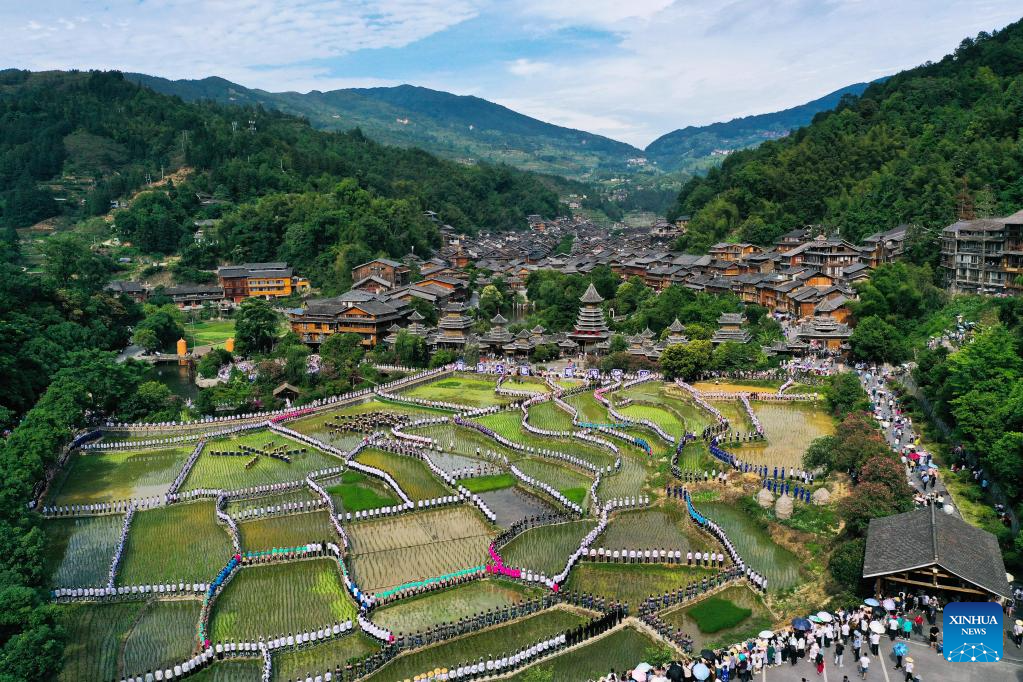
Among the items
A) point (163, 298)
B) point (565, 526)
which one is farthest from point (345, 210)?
point (565, 526)

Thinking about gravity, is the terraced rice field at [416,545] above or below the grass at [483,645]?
below

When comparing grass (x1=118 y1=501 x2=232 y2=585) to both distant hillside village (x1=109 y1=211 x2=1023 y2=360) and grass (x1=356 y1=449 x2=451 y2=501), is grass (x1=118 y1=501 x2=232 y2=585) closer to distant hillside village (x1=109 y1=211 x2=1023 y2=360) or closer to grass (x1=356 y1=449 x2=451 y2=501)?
grass (x1=356 y1=449 x2=451 y2=501)

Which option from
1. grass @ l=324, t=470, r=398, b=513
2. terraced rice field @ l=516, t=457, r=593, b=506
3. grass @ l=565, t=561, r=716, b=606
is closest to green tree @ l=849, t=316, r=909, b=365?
terraced rice field @ l=516, t=457, r=593, b=506

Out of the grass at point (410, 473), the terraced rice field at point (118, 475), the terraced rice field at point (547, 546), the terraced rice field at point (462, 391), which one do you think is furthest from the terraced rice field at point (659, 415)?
the terraced rice field at point (118, 475)

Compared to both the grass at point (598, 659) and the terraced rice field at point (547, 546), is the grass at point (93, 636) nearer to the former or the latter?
the grass at point (598, 659)

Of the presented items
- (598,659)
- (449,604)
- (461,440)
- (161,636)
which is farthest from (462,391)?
(598,659)

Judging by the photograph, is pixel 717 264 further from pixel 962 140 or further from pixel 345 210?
pixel 345 210

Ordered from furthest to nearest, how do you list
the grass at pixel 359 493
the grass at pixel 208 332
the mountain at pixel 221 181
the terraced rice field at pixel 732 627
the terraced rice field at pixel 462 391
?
the mountain at pixel 221 181 < the grass at pixel 208 332 < the terraced rice field at pixel 462 391 < the grass at pixel 359 493 < the terraced rice field at pixel 732 627
